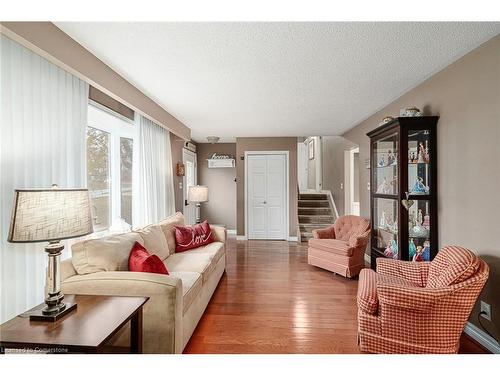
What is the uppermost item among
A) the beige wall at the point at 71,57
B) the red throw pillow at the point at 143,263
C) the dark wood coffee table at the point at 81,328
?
the beige wall at the point at 71,57

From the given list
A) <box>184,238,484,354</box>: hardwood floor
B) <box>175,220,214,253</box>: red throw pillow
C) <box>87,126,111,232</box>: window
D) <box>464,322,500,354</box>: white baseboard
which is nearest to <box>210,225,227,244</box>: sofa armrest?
<box>175,220,214,253</box>: red throw pillow

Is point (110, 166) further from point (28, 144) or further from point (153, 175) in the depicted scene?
point (28, 144)

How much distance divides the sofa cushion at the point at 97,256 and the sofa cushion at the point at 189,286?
503 millimetres

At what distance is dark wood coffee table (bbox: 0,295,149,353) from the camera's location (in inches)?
47.2

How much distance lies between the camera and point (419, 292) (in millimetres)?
1760

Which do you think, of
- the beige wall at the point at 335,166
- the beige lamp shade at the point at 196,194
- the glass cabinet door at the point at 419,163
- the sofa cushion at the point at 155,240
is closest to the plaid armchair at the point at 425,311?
the glass cabinet door at the point at 419,163

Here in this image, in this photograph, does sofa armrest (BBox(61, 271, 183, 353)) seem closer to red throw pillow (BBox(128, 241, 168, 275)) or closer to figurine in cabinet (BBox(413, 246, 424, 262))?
red throw pillow (BBox(128, 241, 168, 275))

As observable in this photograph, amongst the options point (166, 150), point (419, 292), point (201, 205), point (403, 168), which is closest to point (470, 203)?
point (403, 168)

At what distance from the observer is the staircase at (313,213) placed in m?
6.20

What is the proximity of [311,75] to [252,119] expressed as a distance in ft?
6.09

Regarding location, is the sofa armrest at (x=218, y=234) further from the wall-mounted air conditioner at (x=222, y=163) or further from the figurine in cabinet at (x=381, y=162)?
the wall-mounted air conditioner at (x=222, y=163)

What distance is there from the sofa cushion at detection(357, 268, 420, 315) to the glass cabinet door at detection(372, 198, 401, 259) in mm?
595

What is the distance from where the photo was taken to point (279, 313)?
263 cm
